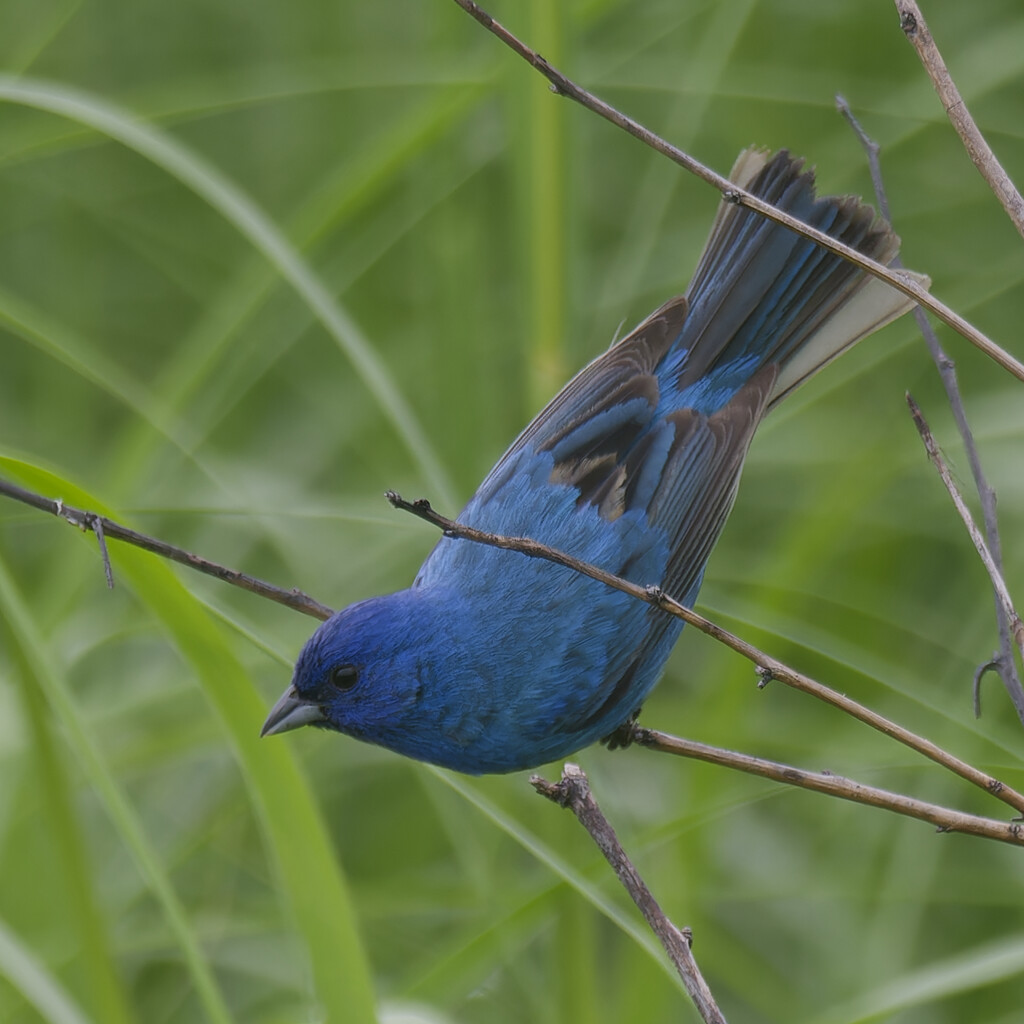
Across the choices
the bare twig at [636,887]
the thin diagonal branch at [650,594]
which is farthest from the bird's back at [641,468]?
the thin diagonal branch at [650,594]

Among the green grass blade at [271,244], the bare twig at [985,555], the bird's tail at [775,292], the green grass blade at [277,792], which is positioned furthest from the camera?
the bird's tail at [775,292]

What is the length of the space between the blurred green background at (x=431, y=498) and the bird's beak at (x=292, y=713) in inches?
6.0

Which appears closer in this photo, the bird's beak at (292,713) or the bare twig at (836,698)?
the bare twig at (836,698)

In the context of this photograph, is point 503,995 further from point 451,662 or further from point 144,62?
point 144,62

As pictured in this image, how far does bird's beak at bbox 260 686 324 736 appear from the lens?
Result: 240 centimetres

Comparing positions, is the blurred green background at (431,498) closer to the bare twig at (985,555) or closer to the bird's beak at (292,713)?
the bird's beak at (292,713)

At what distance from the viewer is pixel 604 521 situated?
280 centimetres

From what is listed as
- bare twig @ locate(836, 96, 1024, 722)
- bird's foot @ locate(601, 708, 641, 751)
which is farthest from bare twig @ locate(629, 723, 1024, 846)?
bird's foot @ locate(601, 708, 641, 751)

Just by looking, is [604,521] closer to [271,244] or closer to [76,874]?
[271,244]

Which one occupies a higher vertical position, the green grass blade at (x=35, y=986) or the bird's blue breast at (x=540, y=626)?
the bird's blue breast at (x=540, y=626)

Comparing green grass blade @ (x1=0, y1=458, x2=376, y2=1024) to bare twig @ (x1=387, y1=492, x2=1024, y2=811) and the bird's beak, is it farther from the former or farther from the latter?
bare twig @ (x1=387, y1=492, x2=1024, y2=811)

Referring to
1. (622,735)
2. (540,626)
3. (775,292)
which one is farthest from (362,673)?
(775,292)

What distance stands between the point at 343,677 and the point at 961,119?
1378 mm

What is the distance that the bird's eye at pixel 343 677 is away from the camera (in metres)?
2.41
